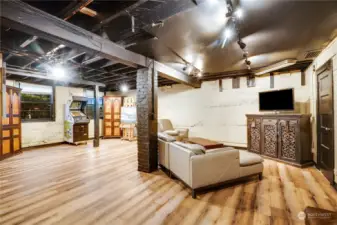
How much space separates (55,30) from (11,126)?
465 cm

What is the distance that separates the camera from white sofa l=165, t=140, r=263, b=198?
264cm

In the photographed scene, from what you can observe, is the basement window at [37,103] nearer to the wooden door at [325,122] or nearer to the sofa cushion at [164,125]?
the sofa cushion at [164,125]

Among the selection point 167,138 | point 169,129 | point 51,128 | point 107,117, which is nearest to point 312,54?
point 167,138

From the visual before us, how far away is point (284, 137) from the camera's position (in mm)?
4289

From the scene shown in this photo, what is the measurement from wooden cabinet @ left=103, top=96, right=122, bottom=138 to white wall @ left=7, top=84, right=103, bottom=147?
55.7 inches

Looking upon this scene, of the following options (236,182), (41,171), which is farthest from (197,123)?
(41,171)

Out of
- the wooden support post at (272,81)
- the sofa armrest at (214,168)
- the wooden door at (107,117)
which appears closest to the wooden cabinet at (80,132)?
the wooden door at (107,117)

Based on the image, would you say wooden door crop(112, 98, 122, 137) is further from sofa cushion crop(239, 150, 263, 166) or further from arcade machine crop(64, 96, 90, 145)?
sofa cushion crop(239, 150, 263, 166)

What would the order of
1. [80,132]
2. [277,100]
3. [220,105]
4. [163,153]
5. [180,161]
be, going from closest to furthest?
1. [180,161]
2. [163,153]
3. [277,100]
4. [220,105]
5. [80,132]

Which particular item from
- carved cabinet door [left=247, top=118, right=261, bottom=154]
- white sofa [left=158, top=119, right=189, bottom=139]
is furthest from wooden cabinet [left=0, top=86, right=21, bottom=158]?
carved cabinet door [left=247, top=118, right=261, bottom=154]

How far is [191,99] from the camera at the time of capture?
23.0 feet

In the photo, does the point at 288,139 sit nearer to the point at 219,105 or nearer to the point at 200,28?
the point at 219,105

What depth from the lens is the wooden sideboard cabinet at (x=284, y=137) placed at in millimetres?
4051

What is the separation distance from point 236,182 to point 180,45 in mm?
2809
